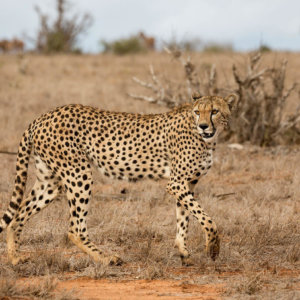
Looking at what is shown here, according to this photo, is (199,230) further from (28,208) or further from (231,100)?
(28,208)

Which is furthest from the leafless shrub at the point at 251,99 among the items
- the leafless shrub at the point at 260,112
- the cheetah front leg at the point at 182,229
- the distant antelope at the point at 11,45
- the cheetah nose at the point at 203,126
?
the distant antelope at the point at 11,45

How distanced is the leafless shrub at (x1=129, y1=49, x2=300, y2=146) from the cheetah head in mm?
4820

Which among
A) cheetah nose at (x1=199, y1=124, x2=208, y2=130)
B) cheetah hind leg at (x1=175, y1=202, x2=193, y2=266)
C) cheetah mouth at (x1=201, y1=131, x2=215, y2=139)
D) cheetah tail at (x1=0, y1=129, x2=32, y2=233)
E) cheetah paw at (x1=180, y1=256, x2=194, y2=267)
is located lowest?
cheetah paw at (x1=180, y1=256, x2=194, y2=267)

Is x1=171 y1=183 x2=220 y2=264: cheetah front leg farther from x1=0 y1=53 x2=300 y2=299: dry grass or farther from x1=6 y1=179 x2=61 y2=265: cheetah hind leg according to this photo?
x1=6 y1=179 x2=61 y2=265: cheetah hind leg

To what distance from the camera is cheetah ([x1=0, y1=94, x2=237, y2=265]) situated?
4926mm

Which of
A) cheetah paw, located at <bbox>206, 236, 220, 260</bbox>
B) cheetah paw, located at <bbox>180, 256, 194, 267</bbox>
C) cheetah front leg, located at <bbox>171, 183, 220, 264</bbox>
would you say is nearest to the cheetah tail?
cheetah front leg, located at <bbox>171, 183, 220, 264</bbox>

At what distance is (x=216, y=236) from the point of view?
4.75 meters

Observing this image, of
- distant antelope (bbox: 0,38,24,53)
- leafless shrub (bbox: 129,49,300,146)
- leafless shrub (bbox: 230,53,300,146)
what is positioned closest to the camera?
leafless shrub (bbox: 129,49,300,146)

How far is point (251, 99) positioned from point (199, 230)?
487cm

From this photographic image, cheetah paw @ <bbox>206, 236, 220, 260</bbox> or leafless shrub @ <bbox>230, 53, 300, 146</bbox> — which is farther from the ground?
leafless shrub @ <bbox>230, 53, 300, 146</bbox>

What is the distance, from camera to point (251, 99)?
10.2 m

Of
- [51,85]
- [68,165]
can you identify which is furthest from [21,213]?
[51,85]

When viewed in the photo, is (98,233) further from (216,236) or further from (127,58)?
(127,58)

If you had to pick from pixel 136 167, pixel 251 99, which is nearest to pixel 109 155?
pixel 136 167
